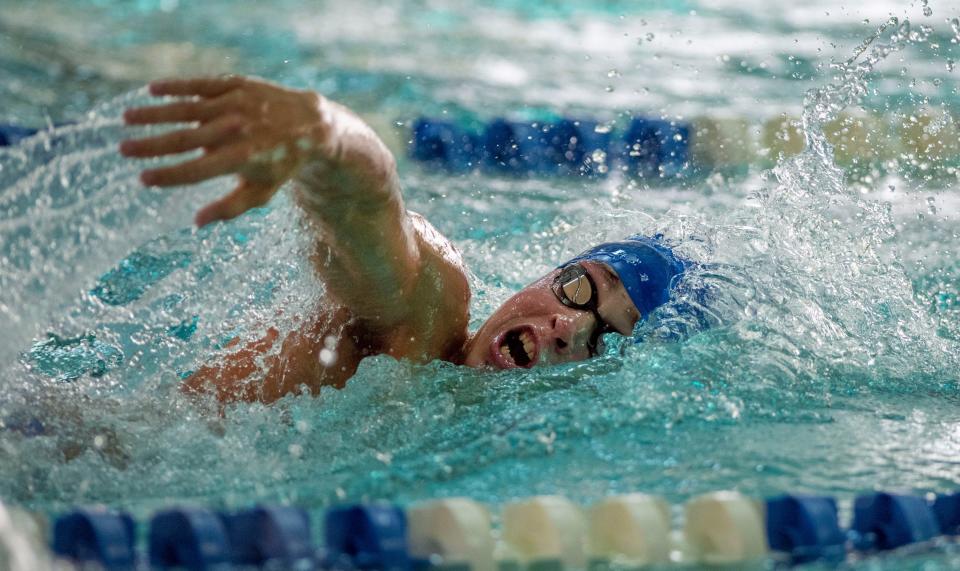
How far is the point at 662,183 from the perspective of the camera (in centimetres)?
407

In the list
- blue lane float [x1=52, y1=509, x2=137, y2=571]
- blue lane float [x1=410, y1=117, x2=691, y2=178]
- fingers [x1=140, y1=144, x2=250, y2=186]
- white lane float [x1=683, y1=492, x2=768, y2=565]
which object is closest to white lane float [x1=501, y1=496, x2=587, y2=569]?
white lane float [x1=683, y1=492, x2=768, y2=565]

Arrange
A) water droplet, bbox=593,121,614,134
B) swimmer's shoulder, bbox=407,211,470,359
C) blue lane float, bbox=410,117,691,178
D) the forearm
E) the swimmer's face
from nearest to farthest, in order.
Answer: the forearm → swimmer's shoulder, bbox=407,211,470,359 → the swimmer's face → blue lane float, bbox=410,117,691,178 → water droplet, bbox=593,121,614,134

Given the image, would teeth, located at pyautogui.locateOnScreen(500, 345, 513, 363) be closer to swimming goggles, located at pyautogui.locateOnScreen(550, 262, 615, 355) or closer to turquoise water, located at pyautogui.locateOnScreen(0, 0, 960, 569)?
turquoise water, located at pyautogui.locateOnScreen(0, 0, 960, 569)

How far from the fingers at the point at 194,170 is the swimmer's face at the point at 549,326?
3.15 feet

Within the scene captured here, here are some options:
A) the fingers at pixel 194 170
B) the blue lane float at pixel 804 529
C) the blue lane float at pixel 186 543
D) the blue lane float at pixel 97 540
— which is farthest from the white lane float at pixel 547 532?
the fingers at pixel 194 170

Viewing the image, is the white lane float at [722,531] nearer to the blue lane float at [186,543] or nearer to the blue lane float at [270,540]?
the blue lane float at [270,540]

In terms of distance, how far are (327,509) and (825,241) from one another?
1.79m

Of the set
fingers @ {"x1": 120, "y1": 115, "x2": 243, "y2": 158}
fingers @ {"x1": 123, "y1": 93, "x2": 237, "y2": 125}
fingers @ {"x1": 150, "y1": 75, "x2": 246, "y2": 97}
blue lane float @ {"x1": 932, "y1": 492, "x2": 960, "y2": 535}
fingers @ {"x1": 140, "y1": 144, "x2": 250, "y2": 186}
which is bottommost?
blue lane float @ {"x1": 932, "y1": 492, "x2": 960, "y2": 535}

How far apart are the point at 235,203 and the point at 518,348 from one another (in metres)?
0.99

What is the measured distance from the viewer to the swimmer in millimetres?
1418

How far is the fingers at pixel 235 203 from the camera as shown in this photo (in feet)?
4.48

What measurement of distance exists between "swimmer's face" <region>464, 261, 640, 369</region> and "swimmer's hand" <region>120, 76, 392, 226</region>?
0.83 metres

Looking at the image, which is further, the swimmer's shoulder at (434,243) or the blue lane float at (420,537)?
the swimmer's shoulder at (434,243)

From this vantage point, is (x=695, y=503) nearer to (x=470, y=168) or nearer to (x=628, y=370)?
(x=628, y=370)
